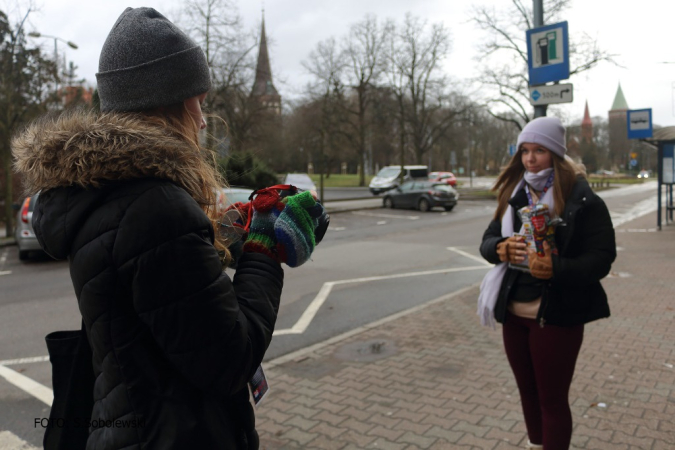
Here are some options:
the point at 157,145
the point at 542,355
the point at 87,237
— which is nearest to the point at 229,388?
the point at 87,237

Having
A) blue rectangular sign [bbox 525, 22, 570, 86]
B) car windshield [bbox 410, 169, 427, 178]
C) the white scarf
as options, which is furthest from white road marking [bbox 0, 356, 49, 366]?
car windshield [bbox 410, 169, 427, 178]

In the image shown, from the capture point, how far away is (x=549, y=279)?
269 cm

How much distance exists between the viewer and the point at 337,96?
44.0 metres

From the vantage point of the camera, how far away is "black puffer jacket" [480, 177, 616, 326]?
2.61 metres

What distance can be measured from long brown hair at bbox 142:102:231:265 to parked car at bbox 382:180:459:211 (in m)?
23.9

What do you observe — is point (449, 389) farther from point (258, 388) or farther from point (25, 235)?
point (25, 235)

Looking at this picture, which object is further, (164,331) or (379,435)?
(379,435)

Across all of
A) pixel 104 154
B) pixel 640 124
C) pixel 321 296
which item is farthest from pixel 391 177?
pixel 104 154

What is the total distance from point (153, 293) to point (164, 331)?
9 centimetres

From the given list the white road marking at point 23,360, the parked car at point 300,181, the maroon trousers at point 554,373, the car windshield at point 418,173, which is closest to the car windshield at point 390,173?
the car windshield at point 418,173

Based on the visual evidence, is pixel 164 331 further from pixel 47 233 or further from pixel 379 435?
pixel 379 435

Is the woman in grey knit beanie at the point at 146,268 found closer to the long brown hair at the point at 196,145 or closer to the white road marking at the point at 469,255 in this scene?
the long brown hair at the point at 196,145

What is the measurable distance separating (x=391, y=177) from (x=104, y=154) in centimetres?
3964

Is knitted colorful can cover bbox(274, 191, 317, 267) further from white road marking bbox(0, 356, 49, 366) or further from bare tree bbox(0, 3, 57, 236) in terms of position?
bare tree bbox(0, 3, 57, 236)
